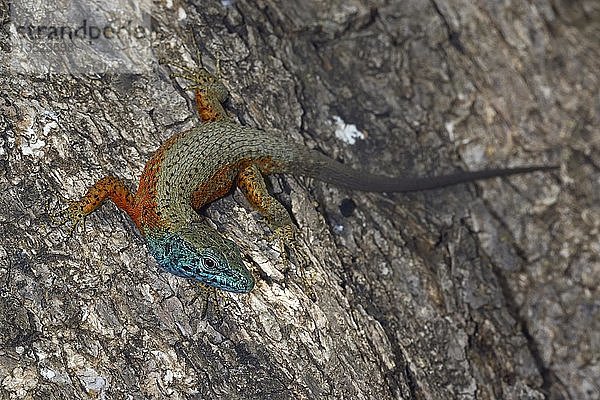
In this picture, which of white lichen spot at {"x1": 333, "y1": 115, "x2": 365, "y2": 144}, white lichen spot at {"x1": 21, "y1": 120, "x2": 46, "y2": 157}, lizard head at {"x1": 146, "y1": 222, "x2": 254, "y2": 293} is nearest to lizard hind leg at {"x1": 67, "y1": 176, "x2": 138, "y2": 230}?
lizard head at {"x1": 146, "y1": 222, "x2": 254, "y2": 293}

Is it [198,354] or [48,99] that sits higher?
[48,99]

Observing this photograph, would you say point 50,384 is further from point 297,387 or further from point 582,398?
point 582,398

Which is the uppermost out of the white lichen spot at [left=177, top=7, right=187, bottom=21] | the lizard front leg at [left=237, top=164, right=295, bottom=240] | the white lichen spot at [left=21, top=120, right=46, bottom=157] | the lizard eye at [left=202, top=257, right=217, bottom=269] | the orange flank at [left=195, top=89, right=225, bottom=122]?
the white lichen spot at [left=177, top=7, right=187, bottom=21]

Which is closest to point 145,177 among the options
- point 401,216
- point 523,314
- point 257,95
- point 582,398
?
point 257,95

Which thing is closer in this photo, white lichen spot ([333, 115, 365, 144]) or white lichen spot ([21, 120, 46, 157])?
white lichen spot ([21, 120, 46, 157])

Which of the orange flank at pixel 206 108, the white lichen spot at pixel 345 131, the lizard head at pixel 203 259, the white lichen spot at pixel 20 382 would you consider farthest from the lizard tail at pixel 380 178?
the white lichen spot at pixel 20 382

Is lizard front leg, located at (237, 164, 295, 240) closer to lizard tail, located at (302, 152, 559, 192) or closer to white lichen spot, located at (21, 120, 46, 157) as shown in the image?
lizard tail, located at (302, 152, 559, 192)
